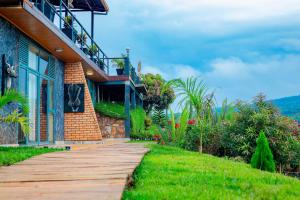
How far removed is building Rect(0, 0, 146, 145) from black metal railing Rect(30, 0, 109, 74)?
0.03 metres

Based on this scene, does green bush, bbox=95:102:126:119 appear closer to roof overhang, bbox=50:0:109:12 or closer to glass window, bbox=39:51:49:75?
roof overhang, bbox=50:0:109:12

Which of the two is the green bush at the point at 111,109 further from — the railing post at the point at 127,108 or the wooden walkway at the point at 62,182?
the wooden walkway at the point at 62,182

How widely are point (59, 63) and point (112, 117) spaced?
6.26m

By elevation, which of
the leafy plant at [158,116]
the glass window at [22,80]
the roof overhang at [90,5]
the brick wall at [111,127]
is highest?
the roof overhang at [90,5]

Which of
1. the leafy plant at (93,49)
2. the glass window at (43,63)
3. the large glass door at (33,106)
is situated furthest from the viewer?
the leafy plant at (93,49)

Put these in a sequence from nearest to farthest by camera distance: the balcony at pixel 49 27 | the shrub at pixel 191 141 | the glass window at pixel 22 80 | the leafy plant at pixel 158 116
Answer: the balcony at pixel 49 27 < the glass window at pixel 22 80 < the shrub at pixel 191 141 < the leafy plant at pixel 158 116

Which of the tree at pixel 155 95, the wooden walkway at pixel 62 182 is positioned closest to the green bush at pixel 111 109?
the tree at pixel 155 95

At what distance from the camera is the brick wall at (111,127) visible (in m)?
19.3

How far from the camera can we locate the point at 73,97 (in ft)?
46.5

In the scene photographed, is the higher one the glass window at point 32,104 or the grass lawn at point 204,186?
the glass window at point 32,104

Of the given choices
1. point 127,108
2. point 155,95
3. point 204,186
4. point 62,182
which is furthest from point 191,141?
point 155,95

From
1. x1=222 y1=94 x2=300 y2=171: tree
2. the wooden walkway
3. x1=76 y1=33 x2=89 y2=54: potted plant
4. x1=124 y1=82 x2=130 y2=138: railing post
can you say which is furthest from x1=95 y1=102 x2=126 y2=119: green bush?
the wooden walkway

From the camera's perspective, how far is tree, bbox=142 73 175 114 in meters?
31.6

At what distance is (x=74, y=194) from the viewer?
285 centimetres
